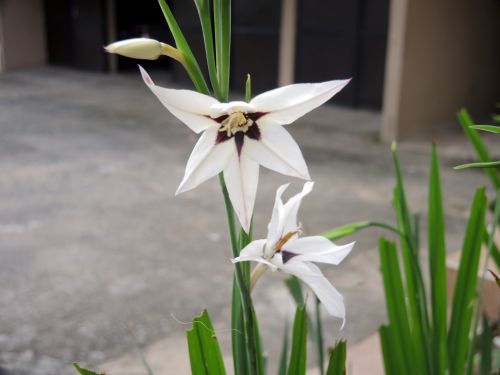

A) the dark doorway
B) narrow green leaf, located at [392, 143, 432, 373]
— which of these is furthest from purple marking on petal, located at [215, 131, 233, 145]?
the dark doorway

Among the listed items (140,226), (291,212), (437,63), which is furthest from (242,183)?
(437,63)

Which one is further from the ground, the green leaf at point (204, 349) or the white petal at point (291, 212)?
the white petal at point (291, 212)

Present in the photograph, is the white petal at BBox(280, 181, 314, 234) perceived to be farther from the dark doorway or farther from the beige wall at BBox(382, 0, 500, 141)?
the dark doorway

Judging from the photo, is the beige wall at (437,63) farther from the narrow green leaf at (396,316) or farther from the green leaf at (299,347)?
the green leaf at (299,347)

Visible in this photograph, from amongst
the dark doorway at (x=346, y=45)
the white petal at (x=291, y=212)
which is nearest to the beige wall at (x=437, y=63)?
the dark doorway at (x=346, y=45)

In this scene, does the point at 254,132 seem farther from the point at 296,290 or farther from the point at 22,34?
the point at 22,34
